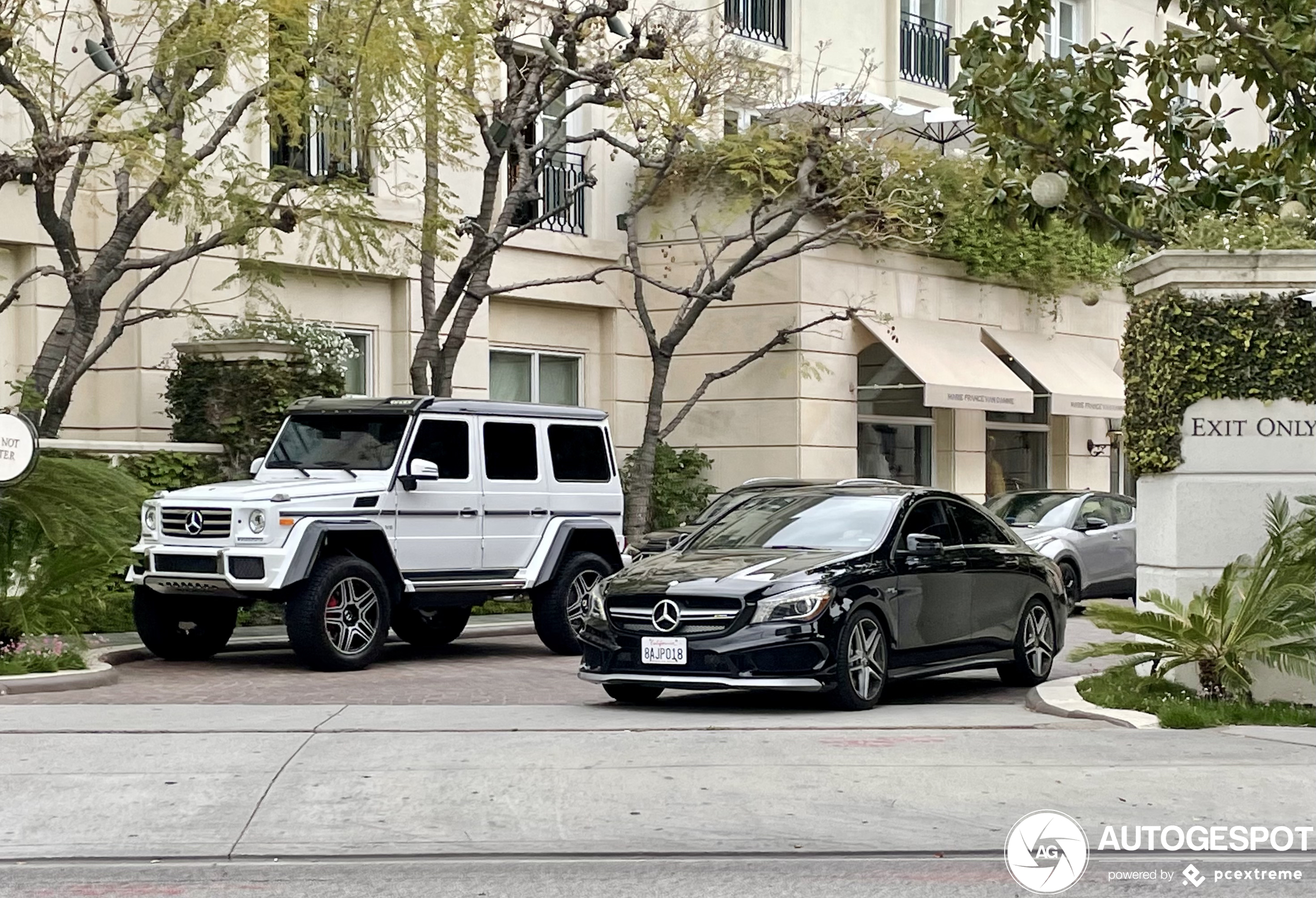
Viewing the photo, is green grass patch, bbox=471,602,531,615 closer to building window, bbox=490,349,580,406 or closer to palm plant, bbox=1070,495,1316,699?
building window, bbox=490,349,580,406

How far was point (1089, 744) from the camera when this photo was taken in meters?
10.9

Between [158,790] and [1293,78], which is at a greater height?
[1293,78]

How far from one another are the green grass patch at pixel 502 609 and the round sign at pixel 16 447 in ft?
26.7

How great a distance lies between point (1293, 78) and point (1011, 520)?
12140 millimetres

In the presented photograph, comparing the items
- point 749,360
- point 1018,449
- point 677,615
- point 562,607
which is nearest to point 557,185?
point 749,360

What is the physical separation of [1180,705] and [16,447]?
890cm

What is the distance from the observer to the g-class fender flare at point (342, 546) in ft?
50.3

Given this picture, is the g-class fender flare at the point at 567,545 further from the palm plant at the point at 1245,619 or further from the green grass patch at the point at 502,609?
the palm plant at the point at 1245,619

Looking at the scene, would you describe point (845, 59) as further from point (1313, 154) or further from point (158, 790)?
point (158, 790)

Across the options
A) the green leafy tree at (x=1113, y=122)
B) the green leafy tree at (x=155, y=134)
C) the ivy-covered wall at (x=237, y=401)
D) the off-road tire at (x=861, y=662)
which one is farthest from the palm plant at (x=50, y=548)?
the green leafy tree at (x=1113, y=122)

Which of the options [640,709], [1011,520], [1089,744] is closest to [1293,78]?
[1089,744]

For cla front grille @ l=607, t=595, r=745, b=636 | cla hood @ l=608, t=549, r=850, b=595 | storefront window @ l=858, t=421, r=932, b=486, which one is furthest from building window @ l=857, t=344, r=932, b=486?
cla front grille @ l=607, t=595, r=745, b=636

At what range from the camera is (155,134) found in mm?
18500

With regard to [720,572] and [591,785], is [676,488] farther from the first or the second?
[591,785]
